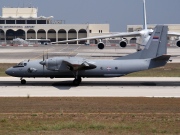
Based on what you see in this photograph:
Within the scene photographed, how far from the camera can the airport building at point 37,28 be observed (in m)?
179

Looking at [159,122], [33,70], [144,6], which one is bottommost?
[159,122]

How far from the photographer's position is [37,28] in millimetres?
180375

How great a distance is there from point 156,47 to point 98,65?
5106 millimetres

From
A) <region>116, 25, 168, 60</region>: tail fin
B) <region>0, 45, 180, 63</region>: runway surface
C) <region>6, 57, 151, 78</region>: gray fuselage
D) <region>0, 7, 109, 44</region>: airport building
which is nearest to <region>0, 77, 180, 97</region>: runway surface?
<region>6, 57, 151, 78</region>: gray fuselage

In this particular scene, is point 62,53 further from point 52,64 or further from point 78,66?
point 78,66

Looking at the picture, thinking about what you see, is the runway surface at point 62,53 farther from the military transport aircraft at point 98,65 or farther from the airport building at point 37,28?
the airport building at point 37,28

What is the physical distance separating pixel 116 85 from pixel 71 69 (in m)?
3.90

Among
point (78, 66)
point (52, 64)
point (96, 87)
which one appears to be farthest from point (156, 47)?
point (52, 64)

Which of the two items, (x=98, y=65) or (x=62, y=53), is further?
(x=62, y=53)

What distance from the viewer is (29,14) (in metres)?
198

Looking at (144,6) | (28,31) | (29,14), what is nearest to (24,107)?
(144,6)

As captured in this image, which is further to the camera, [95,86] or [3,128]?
[95,86]

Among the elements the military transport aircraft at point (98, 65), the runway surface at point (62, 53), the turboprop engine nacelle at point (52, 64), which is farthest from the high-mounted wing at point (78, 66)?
the runway surface at point (62, 53)

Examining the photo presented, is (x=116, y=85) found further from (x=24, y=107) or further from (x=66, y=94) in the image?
(x=24, y=107)
